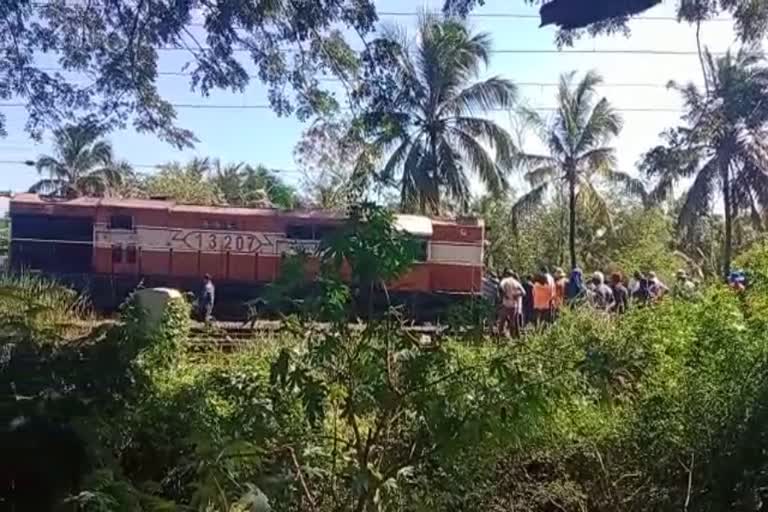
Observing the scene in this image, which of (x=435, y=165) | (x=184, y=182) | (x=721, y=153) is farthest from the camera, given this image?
(x=184, y=182)

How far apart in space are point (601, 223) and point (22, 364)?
2586cm

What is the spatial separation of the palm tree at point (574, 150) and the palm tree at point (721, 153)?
7.24 ft

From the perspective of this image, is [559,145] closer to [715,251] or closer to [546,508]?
[715,251]

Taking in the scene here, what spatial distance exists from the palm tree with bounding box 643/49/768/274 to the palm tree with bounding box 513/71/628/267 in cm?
221

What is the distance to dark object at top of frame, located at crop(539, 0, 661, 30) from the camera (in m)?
4.16

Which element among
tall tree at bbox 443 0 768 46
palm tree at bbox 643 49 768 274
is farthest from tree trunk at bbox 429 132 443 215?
tall tree at bbox 443 0 768 46

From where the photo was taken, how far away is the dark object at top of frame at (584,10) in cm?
416

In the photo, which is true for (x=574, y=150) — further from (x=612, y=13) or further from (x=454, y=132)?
(x=612, y=13)

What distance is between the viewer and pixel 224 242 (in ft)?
58.4

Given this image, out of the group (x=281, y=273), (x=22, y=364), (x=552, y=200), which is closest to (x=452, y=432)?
(x=281, y=273)

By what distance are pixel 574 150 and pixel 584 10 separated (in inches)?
903

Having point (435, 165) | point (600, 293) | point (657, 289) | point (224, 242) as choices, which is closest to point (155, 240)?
point (224, 242)

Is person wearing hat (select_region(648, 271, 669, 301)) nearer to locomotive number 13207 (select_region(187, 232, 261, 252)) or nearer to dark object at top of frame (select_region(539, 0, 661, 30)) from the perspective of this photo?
dark object at top of frame (select_region(539, 0, 661, 30))

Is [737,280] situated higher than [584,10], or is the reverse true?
[584,10]
